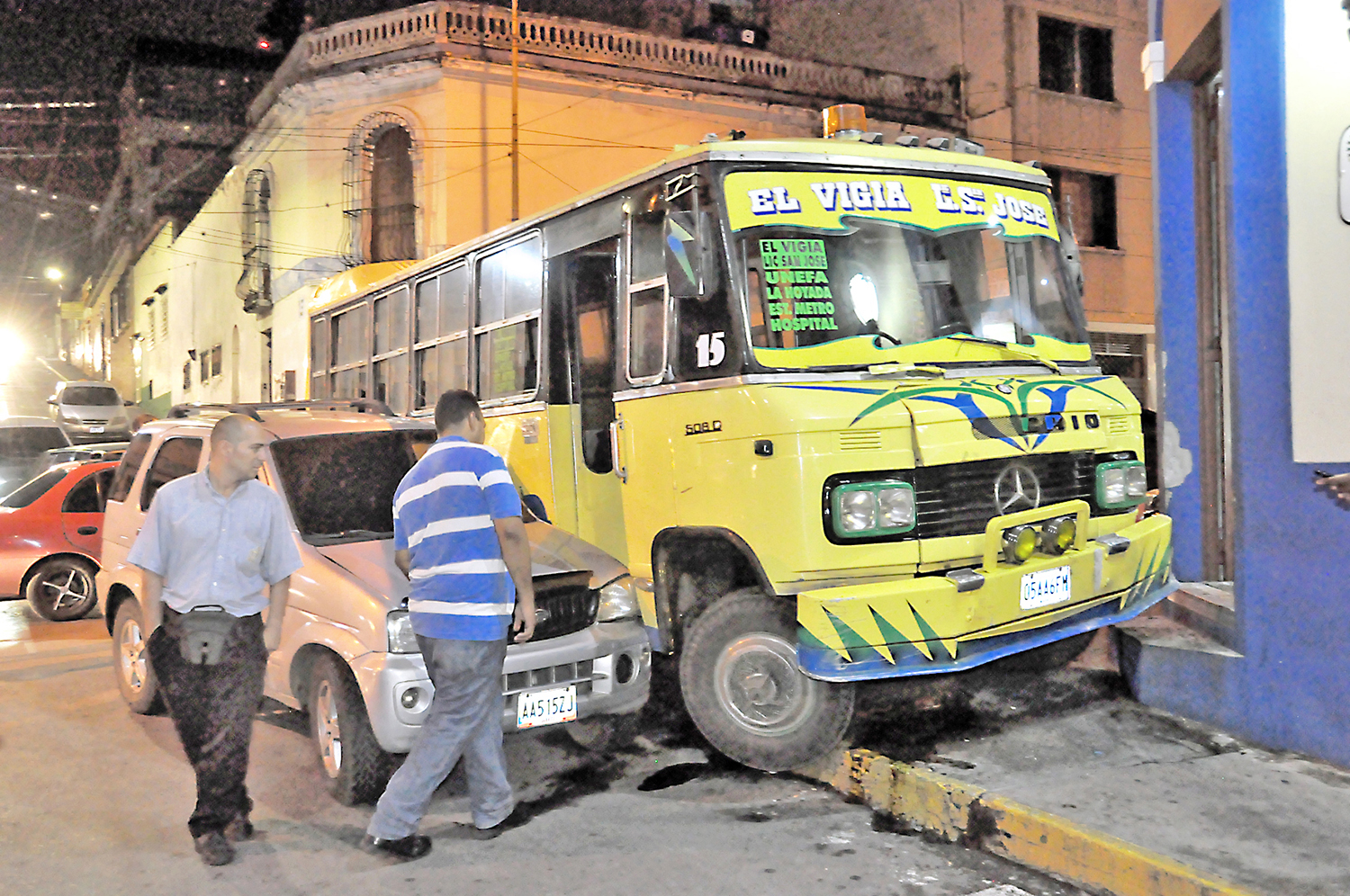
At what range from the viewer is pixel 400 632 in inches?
187

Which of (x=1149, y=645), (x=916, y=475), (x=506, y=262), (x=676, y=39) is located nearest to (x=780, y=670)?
(x=916, y=475)

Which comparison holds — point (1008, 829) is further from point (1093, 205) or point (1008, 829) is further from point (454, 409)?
point (1093, 205)

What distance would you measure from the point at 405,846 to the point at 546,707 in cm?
91

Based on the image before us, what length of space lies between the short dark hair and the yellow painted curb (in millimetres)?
2367

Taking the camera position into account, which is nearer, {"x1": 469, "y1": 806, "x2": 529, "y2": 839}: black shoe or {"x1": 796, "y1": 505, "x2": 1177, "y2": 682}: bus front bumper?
{"x1": 469, "y1": 806, "x2": 529, "y2": 839}: black shoe

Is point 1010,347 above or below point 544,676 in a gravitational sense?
above

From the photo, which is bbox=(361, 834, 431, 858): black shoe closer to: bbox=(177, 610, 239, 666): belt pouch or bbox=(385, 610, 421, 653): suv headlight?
bbox=(385, 610, 421, 653): suv headlight

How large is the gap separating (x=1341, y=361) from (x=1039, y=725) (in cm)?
223

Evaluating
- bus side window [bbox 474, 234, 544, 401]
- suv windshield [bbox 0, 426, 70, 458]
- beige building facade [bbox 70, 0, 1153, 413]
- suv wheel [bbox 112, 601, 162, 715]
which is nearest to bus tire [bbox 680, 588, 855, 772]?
bus side window [bbox 474, 234, 544, 401]

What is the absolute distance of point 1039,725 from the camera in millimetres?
5555

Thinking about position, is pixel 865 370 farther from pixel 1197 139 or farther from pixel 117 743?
pixel 117 743

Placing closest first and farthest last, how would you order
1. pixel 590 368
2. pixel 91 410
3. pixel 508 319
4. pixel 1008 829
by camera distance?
pixel 1008 829, pixel 590 368, pixel 508 319, pixel 91 410

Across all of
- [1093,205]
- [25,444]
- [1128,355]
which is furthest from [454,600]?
[1093,205]

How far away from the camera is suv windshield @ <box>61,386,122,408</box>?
95.8 ft
